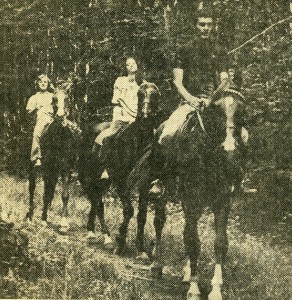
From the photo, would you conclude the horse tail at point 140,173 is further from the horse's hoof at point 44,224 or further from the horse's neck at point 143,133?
the horse's hoof at point 44,224

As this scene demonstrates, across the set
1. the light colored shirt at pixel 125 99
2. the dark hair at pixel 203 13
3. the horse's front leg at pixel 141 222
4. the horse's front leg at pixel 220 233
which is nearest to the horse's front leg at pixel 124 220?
the horse's front leg at pixel 141 222

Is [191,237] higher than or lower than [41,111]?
lower

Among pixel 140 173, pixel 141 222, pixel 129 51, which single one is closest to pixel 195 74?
pixel 129 51

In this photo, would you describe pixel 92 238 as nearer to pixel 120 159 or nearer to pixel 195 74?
pixel 120 159

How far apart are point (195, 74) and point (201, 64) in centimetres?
13

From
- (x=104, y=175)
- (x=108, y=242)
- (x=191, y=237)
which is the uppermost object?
(x=104, y=175)

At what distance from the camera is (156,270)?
742cm

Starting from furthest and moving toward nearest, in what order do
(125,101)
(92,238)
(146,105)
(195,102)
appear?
(92,238), (125,101), (146,105), (195,102)

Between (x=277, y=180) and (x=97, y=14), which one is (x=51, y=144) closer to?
(x=97, y=14)

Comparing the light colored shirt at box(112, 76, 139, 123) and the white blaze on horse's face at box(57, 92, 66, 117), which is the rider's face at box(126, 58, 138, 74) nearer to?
the light colored shirt at box(112, 76, 139, 123)

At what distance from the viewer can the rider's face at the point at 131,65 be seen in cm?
761

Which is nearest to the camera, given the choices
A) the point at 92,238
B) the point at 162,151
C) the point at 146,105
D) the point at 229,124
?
the point at 229,124

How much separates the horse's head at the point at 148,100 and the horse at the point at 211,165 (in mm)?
441

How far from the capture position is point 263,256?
7.27 meters
